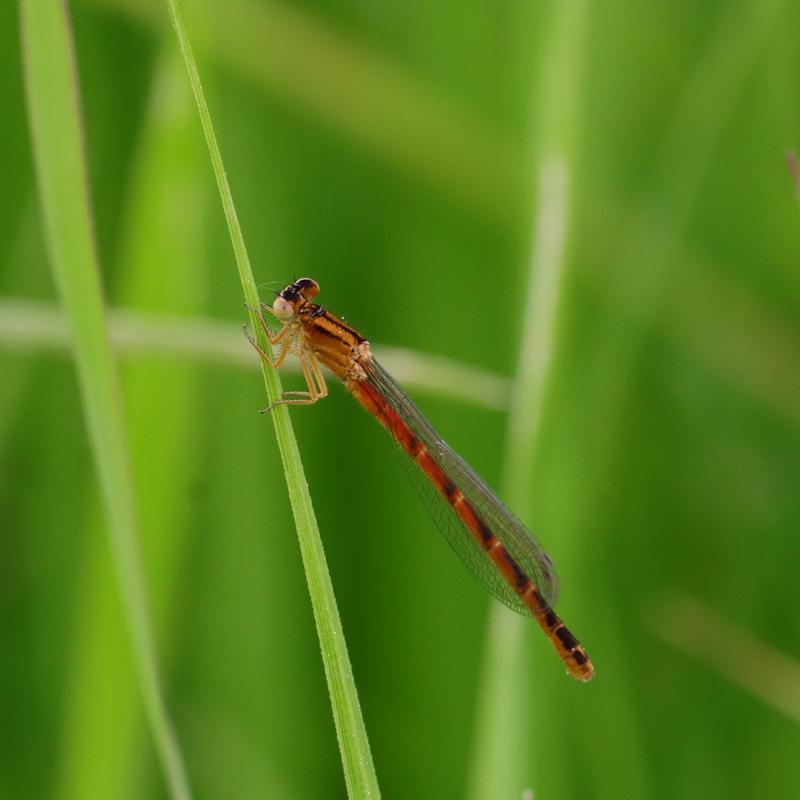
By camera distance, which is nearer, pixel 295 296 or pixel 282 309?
pixel 282 309

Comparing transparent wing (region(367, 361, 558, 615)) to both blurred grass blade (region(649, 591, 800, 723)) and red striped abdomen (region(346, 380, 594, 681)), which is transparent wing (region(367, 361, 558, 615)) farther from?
blurred grass blade (region(649, 591, 800, 723))

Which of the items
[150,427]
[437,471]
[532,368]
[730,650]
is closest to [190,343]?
[150,427]

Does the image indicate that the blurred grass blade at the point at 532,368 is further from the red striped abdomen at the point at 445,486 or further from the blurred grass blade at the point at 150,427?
the blurred grass blade at the point at 150,427

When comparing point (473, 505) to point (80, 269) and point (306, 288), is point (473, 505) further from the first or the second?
point (80, 269)

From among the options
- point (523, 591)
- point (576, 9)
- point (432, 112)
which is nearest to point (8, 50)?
point (432, 112)

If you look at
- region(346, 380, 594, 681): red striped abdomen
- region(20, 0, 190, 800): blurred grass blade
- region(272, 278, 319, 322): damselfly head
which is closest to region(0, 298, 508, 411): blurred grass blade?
region(272, 278, 319, 322): damselfly head

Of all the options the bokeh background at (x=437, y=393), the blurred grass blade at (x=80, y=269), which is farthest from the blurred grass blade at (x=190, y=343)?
the blurred grass blade at (x=80, y=269)

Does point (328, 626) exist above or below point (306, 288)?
below
